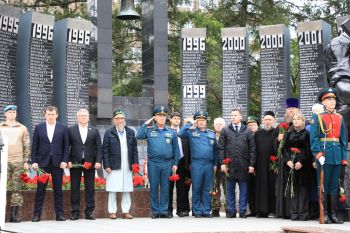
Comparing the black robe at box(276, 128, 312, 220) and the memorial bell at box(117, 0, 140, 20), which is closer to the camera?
the black robe at box(276, 128, 312, 220)

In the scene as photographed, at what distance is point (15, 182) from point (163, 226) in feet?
7.12

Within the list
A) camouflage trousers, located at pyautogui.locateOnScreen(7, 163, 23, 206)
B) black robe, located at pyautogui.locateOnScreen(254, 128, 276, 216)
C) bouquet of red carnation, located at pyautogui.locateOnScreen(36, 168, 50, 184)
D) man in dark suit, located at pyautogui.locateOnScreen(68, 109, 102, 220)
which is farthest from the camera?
black robe, located at pyautogui.locateOnScreen(254, 128, 276, 216)

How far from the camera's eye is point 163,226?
830 centimetres

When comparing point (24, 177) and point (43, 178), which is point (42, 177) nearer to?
point (43, 178)

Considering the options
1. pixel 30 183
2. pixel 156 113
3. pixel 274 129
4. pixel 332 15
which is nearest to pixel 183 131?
pixel 156 113

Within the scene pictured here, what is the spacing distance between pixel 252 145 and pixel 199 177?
901 millimetres

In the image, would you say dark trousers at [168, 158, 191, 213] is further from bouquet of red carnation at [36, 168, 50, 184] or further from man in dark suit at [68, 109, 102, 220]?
bouquet of red carnation at [36, 168, 50, 184]

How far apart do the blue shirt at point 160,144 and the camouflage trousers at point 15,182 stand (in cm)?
183

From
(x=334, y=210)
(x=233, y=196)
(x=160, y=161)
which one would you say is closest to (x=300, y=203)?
(x=334, y=210)

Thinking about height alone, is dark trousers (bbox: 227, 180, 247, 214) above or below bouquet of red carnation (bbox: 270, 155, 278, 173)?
below

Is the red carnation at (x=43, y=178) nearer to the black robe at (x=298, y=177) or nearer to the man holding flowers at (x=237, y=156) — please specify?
the man holding flowers at (x=237, y=156)

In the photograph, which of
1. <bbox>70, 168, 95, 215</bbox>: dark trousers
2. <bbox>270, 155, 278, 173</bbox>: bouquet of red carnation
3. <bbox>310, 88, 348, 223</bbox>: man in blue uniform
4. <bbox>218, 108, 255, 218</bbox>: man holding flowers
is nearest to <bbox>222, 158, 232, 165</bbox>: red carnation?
<bbox>218, 108, 255, 218</bbox>: man holding flowers

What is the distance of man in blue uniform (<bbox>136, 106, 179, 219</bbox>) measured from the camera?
33.0 feet

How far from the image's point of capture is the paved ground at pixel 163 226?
764 centimetres
